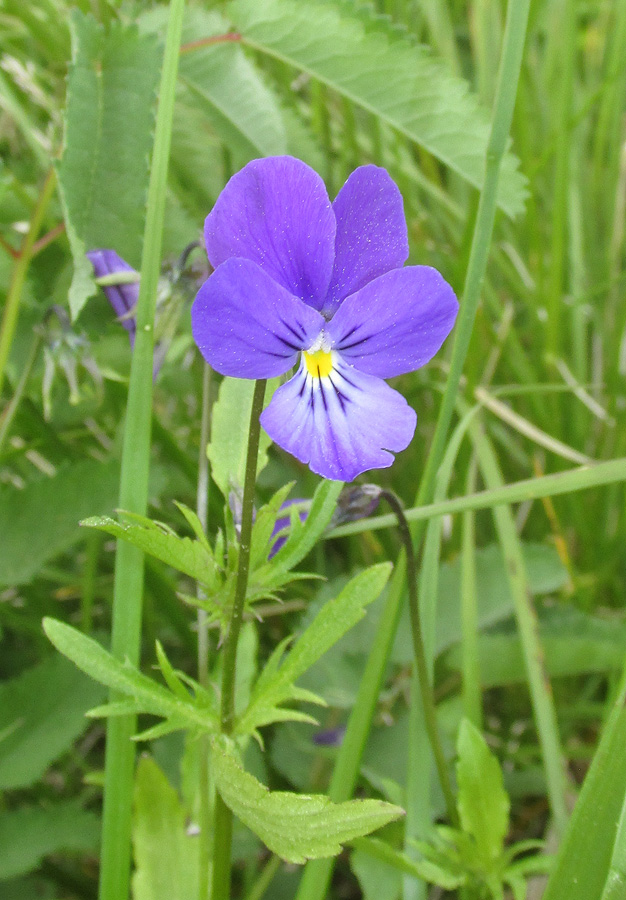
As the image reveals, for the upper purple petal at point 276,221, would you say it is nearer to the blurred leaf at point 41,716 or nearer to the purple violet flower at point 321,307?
the purple violet flower at point 321,307

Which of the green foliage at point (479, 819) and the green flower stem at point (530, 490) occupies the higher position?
the green flower stem at point (530, 490)

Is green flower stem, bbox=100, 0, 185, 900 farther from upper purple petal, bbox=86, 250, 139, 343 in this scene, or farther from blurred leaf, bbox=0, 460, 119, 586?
blurred leaf, bbox=0, 460, 119, 586

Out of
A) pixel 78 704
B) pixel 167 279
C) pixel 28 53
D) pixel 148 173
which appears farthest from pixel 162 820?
pixel 28 53

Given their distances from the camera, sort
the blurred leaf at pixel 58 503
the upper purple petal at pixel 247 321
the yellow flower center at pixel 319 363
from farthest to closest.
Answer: the blurred leaf at pixel 58 503
the yellow flower center at pixel 319 363
the upper purple petal at pixel 247 321

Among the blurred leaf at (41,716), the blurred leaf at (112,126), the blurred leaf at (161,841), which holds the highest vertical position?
the blurred leaf at (112,126)

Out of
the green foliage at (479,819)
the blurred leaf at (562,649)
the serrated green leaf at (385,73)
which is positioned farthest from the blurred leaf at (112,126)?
the blurred leaf at (562,649)

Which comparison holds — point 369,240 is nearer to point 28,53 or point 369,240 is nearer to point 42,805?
point 42,805

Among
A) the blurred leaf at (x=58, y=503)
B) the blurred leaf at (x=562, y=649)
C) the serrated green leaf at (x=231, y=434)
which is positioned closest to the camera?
the serrated green leaf at (x=231, y=434)

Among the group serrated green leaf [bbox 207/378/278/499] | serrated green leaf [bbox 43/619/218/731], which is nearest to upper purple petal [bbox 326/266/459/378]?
serrated green leaf [bbox 207/378/278/499]
